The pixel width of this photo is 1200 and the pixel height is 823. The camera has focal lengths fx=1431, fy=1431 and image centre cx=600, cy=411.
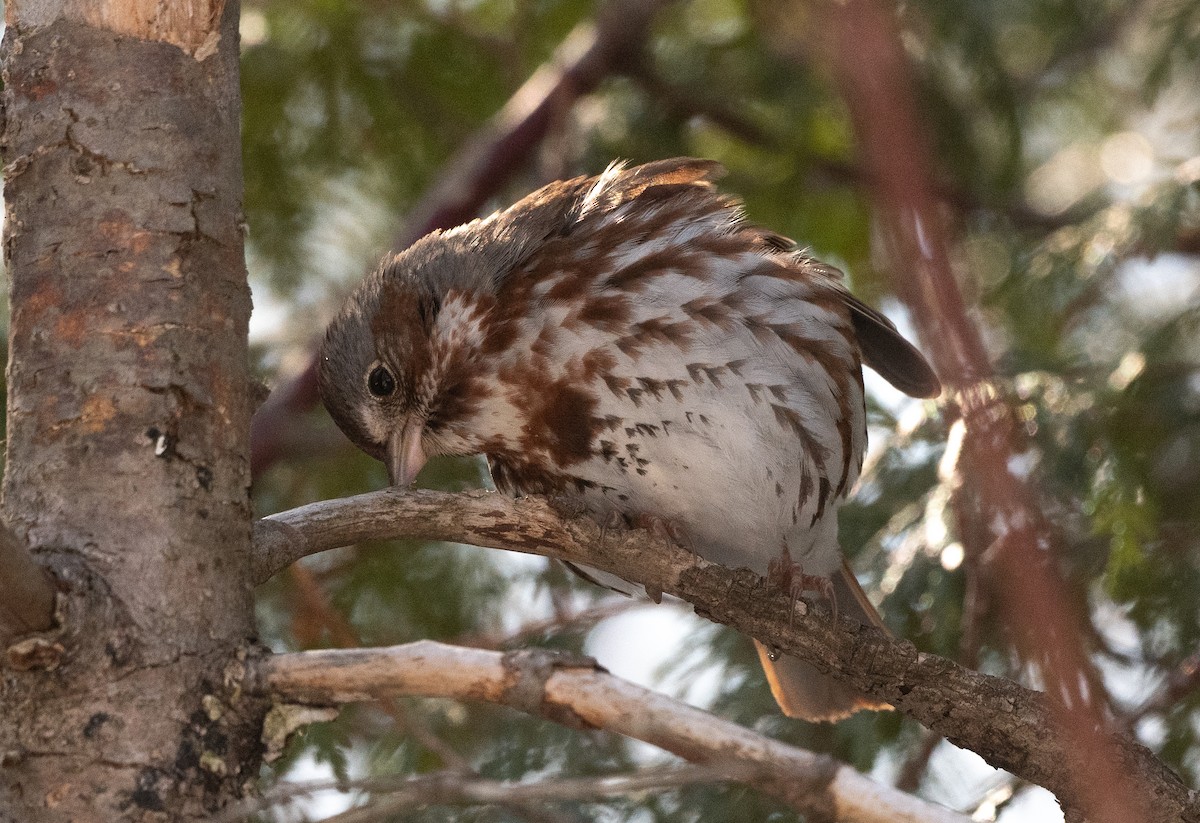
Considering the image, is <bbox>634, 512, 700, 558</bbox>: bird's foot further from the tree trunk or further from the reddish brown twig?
the reddish brown twig

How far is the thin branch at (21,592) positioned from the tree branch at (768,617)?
369 mm

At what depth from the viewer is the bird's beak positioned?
346cm

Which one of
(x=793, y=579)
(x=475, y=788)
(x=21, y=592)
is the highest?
(x=793, y=579)

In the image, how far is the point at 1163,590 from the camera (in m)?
3.53

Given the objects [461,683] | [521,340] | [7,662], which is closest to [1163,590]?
[521,340]

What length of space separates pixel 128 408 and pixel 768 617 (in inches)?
45.1

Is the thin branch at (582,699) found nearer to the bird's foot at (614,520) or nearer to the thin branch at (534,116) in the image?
the bird's foot at (614,520)

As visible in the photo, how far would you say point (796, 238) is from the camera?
16.7 ft

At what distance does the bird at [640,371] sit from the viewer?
10.4 ft

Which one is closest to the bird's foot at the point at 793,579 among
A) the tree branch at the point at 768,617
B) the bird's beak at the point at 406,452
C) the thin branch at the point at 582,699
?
the tree branch at the point at 768,617

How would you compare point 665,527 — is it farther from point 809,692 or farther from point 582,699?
point 582,699

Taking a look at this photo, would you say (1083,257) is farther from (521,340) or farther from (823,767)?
(823,767)

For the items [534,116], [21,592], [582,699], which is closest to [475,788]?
[582,699]

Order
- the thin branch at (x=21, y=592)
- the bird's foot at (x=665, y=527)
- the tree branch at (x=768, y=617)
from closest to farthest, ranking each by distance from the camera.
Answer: the thin branch at (x=21, y=592) → the tree branch at (x=768, y=617) → the bird's foot at (x=665, y=527)
